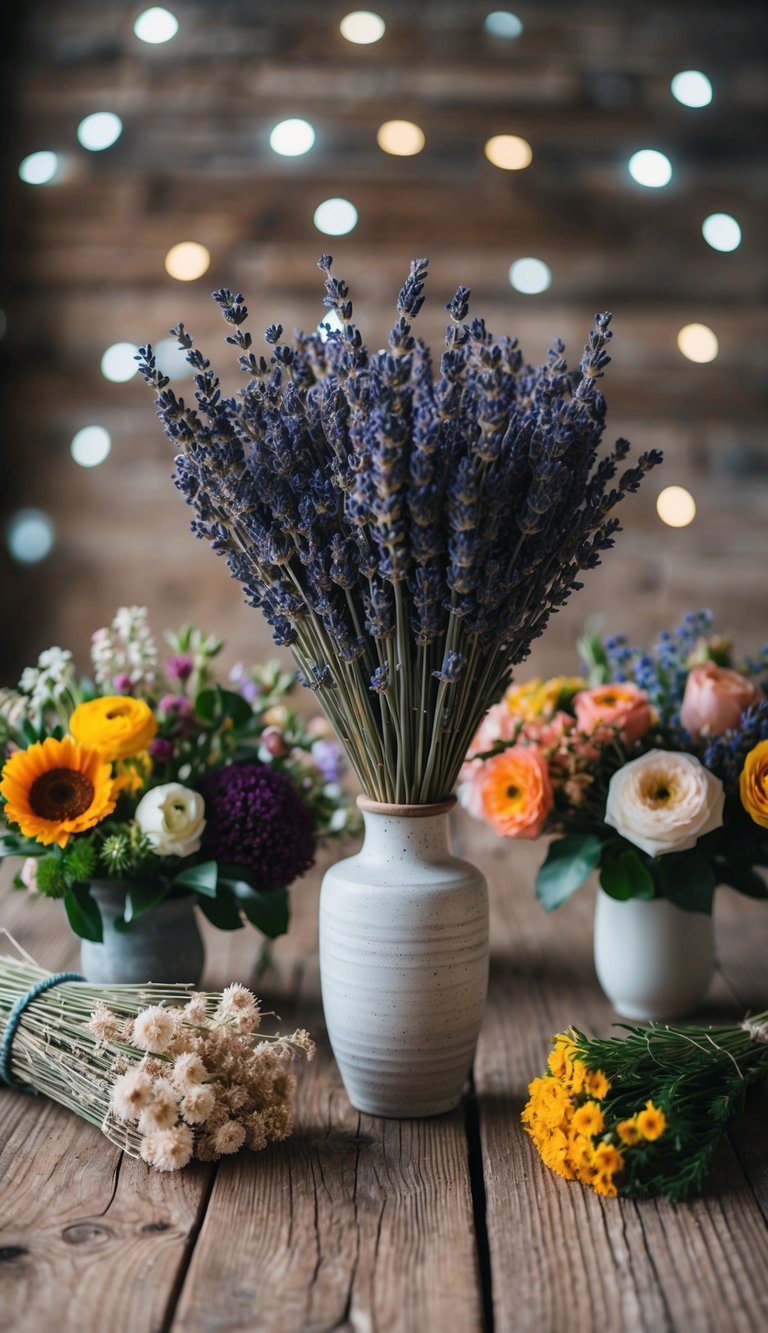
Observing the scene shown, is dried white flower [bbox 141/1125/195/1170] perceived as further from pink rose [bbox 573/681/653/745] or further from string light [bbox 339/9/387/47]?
string light [bbox 339/9/387/47]

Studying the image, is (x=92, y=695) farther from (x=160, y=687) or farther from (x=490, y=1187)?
(x=490, y=1187)

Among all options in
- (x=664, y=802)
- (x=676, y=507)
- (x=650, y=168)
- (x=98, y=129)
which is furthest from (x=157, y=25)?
(x=664, y=802)

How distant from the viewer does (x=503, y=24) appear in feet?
7.86

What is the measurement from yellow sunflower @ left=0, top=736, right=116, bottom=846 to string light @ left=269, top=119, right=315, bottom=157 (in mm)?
1737

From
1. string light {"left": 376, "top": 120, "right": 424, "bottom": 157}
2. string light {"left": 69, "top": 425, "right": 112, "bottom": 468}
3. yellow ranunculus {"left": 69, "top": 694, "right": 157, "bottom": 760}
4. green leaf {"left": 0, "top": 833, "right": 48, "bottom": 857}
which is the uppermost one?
string light {"left": 376, "top": 120, "right": 424, "bottom": 157}

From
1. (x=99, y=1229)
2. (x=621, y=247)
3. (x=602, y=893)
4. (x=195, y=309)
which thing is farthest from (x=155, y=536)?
(x=99, y=1229)

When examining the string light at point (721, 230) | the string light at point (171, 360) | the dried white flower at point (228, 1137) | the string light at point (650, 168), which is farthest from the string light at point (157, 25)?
the dried white flower at point (228, 1137)

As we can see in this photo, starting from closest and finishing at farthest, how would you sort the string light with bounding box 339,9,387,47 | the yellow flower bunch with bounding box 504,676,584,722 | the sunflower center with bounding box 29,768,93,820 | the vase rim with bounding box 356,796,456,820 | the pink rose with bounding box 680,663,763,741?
the vase rim with bounding box 356,796,456,820, the sunflower center with bounding box 29,768,93,820, the pink rose with bounding box 680,663,763,741, the yellow flower bunch with bounding box 504,676,584,722, the string light with bounding box 339,9,387,47

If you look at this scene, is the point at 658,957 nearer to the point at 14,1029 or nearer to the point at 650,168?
the point at 14,1029

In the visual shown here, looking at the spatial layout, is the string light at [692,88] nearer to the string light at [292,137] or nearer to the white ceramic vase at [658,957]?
the string light at [292,137]

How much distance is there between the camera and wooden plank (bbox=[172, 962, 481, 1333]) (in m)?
0.69

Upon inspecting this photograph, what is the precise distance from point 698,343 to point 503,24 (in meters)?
0.75

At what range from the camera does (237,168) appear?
2420 millimetres

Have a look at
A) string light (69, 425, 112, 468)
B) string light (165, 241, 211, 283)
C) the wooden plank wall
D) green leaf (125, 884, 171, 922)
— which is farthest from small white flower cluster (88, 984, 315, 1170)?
string light (165, 241, 211, 283)
